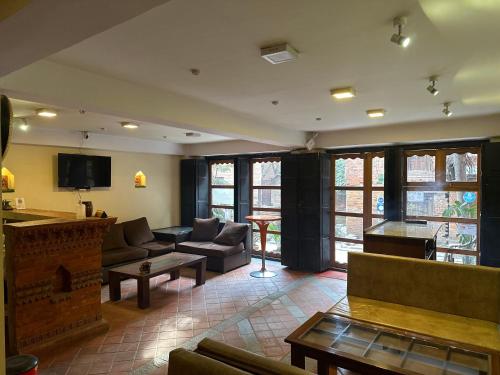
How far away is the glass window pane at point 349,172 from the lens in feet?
19.4

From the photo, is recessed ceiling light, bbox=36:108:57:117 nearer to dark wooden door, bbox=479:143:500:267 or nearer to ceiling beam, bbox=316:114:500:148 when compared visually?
ceiling beam, bbox=316:114:500:148

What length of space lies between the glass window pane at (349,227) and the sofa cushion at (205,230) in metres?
2.37

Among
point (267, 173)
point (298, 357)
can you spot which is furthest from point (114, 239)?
point (298, 357)

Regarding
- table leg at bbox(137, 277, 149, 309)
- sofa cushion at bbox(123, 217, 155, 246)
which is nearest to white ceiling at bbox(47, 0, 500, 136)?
table leg at bbox(137, 277, 149, 309)

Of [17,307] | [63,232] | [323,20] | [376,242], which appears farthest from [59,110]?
[376,242]

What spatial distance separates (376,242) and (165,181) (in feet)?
16.6

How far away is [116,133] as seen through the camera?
235 inches

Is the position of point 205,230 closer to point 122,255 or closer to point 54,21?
point 122,255

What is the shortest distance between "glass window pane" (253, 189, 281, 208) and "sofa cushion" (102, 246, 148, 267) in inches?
99.4

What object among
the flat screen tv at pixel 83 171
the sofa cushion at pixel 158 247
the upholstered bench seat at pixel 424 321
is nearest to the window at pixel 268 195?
the sofa cushion at pixel 158 247

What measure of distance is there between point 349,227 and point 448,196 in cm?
168

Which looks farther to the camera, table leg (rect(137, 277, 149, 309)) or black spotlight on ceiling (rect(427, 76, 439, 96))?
table leg (rect(137, 277, 149, 309))

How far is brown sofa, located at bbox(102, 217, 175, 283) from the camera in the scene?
5.39m

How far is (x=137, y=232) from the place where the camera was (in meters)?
6.38
